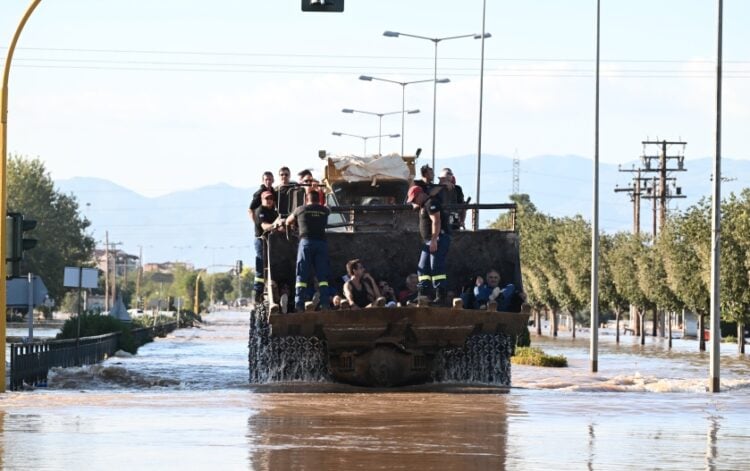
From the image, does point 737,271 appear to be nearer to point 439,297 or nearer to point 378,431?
point 439,297

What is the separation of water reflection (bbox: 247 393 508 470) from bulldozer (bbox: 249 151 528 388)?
1.06m

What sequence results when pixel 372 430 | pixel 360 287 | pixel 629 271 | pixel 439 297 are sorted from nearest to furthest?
pixel 372 430 → pixel 439 297 → pixel 360 287 → pixel 629 271

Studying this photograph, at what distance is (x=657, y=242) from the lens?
231 feet

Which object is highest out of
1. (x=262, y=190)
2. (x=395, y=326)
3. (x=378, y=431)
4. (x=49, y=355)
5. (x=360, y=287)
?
(x=262, y=190)

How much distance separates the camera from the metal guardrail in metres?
27.9

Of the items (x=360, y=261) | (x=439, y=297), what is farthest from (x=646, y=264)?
(x=439, y=297)

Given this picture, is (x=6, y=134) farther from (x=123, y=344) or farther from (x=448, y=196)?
(x=123, y=344)

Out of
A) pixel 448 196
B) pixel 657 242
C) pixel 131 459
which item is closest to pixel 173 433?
pixel 131 459

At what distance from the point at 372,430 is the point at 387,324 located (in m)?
6.45

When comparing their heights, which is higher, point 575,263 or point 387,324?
point 575,263

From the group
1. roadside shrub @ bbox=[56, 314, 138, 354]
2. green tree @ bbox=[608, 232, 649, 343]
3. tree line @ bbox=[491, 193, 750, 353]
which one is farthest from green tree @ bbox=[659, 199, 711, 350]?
roadside shrub @ bbox=[56, 314, 138, 354]

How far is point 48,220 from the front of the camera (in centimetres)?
8531

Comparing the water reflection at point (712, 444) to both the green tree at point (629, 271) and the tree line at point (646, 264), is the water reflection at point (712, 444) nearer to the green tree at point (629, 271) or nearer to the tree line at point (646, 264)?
the tree line at point (646, 264)

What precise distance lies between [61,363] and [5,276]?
1065cm
